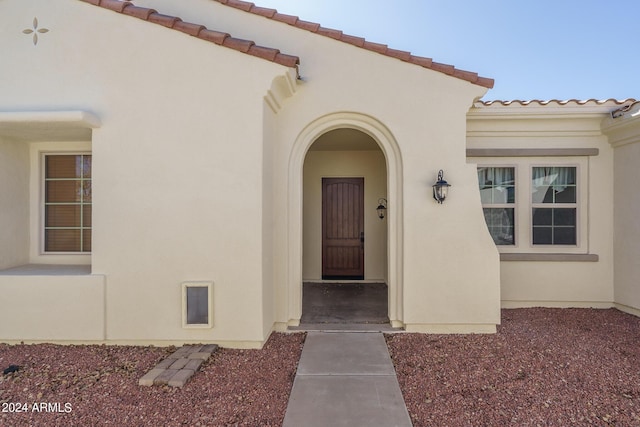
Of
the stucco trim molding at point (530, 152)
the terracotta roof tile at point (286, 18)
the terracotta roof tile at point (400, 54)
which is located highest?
the terracotta roof tile at point (286, 18)

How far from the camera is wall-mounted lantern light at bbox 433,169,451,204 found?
520cm

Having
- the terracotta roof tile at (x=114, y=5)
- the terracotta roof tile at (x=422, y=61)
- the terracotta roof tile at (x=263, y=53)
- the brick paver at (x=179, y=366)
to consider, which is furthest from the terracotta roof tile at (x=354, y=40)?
the brick paver at (x=179, y=366)

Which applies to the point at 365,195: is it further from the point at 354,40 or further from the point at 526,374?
the point at 526,374

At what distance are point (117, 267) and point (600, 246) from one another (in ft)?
28.2

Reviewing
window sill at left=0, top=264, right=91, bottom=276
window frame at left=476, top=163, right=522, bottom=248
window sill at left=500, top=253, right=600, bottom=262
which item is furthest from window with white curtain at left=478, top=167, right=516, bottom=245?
window sill at left=0, top=264, right=91, bottom=276

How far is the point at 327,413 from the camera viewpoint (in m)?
3.28

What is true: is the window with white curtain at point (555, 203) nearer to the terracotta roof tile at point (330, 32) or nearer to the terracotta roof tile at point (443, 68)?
the terracotta roof tile at point (443, 68)

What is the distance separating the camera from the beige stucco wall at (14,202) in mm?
5305

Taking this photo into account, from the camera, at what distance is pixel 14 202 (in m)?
5.49

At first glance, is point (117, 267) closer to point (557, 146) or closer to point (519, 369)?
point (519, 369)

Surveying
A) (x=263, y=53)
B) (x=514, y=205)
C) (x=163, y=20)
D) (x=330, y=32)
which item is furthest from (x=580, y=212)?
(x=163, y=20)

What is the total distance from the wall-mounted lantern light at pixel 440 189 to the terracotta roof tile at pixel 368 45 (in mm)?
1546

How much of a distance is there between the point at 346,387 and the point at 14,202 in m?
5.83

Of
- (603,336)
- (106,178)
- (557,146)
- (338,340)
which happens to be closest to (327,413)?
(338,340)
